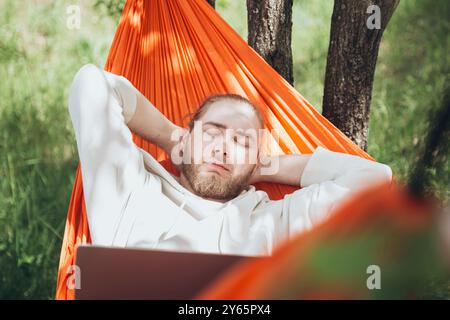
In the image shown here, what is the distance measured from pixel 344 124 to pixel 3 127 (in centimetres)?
181

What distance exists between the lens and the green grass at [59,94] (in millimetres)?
2832

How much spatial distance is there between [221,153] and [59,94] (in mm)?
1813

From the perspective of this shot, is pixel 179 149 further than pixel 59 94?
No

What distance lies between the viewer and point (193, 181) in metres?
2.00

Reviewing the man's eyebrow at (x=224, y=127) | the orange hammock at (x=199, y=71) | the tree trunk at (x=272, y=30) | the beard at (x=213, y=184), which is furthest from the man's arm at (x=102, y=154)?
the tree trunk at (x=272, y=30)

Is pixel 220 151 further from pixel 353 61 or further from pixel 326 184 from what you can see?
pixel 353 61

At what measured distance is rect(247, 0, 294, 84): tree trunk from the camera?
2570mm

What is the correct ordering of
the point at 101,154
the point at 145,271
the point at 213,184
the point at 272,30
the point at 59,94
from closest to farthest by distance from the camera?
the point at 145,271
the point at 101,154
the point at 213,184
the point at 272,30
the point at 59,94

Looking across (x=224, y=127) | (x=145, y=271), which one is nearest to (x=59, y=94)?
(x=224, y=127)

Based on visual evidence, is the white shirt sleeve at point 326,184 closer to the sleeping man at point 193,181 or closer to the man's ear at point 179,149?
the sleeping man at point 193,181

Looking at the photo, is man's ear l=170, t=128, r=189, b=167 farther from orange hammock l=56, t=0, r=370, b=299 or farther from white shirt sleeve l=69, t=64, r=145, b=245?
white shirt sleeve l=69, t=64, r=145, b=245

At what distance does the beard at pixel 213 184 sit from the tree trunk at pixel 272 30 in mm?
781
